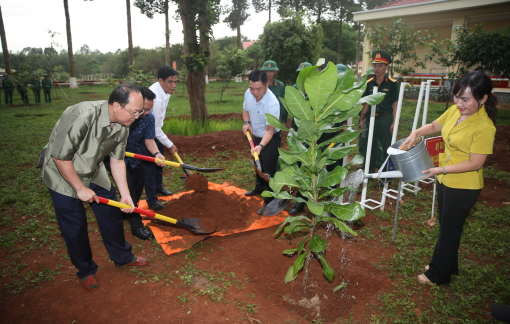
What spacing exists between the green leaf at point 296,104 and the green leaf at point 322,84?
8 cm

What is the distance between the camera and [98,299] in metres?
2.56

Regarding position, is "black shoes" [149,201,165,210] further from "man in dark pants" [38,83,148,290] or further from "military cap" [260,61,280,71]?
"military cap" [260,61,280,71]

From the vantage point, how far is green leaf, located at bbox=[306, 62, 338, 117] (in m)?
1.79

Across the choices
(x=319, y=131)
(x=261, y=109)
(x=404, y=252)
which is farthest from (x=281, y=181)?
(x=261, y=109)

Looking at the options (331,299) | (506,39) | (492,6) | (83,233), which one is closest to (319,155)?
(331,299)

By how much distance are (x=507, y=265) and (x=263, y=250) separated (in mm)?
2481

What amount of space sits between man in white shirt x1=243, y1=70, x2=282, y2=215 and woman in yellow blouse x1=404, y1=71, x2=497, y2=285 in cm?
182

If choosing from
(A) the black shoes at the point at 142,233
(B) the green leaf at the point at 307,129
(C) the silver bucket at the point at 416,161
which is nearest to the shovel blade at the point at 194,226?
(A) the black shoes at the point at 142,233

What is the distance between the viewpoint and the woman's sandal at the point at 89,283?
105 inches

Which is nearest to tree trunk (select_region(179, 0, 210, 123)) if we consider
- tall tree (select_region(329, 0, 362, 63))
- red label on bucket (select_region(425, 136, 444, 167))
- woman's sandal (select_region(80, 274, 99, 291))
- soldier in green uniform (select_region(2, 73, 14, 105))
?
red label on bucket (select_region(425, 136, 444, 167))

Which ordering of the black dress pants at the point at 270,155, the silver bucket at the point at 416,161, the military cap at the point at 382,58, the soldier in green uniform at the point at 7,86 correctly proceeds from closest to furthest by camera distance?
1. the silver bucket at the point at 416,161
2. the black dress pants at the point at 270,155
3. the military cap at the point at 382,58
4. the soldier in green uniform at the point at 7,86

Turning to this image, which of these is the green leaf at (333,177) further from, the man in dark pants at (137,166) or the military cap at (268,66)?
the military cap at (268,66)

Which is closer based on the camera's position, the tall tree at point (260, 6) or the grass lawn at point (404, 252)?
the grass lawn at point (404, 252)

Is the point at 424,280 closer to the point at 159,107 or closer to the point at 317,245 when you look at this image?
the point at 317,245
